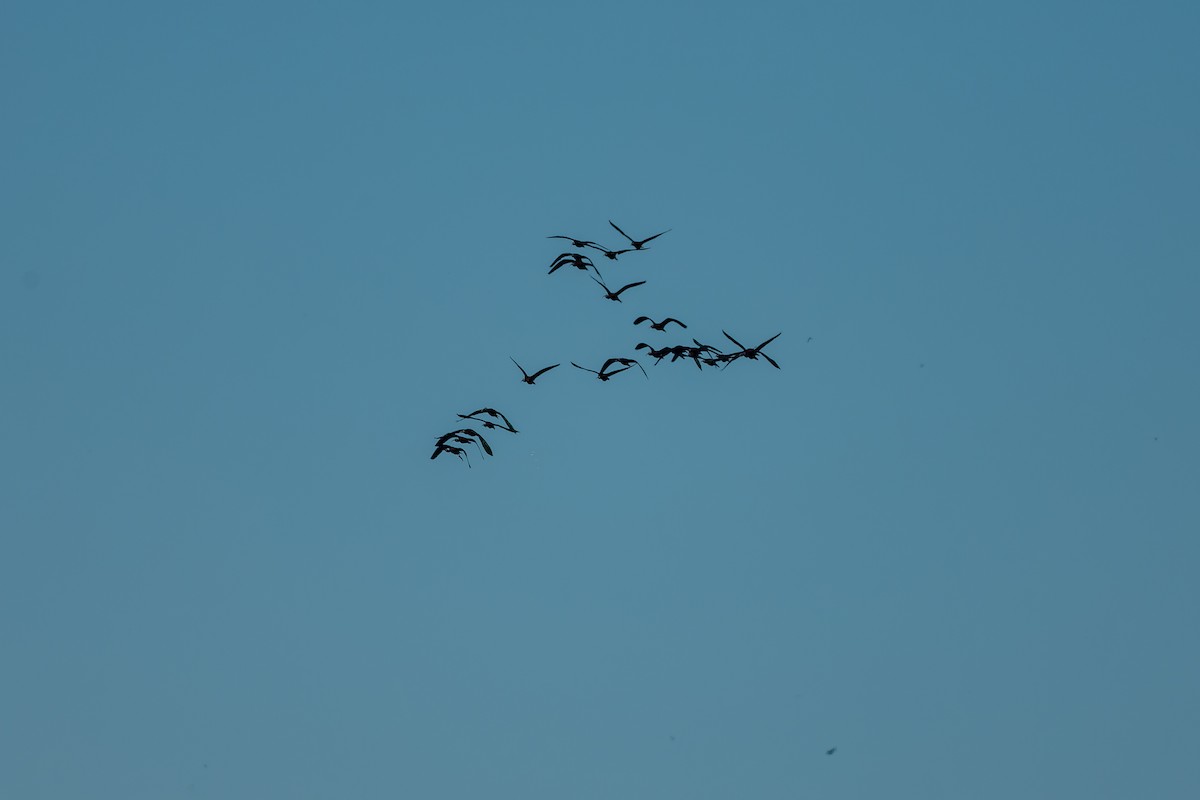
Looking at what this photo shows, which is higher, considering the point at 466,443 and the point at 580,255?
the point at 580,255

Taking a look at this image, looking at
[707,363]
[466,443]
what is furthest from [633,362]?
[466,443]

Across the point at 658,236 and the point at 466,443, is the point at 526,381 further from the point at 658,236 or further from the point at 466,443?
the point at 658,236

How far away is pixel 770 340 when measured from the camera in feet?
189

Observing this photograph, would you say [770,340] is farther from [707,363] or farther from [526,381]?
[526,381]

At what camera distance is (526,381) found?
59000 millimetres

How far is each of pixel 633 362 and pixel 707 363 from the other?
2.94 meters

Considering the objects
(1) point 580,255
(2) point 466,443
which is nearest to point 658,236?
(1) point 580,255

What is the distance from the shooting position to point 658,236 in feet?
183

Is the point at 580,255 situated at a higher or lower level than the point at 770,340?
higher

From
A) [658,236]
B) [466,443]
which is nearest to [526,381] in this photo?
[466,443]

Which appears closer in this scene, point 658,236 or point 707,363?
point 658,236

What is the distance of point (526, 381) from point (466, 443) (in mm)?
3130

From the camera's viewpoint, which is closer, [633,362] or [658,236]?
[658,236]

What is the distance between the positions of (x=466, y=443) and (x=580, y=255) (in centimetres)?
758
